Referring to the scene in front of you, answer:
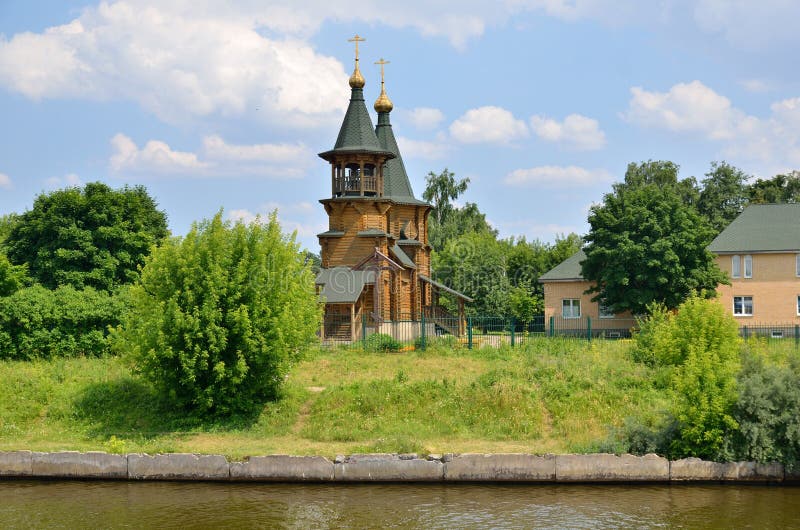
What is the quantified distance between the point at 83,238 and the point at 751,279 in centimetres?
3694

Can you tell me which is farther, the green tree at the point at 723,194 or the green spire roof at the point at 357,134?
the green tree at the point at 723,194

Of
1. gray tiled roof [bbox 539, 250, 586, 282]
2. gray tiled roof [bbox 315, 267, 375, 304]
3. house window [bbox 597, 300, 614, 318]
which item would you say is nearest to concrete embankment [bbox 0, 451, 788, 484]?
gray tiled roof [bbox 315, 267, 375, 304]

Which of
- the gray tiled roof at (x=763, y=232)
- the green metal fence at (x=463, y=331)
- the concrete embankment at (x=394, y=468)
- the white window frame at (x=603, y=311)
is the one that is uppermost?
the gray tiled roof at (x=763, y=232)

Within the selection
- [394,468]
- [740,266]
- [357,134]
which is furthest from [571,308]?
[394,468]

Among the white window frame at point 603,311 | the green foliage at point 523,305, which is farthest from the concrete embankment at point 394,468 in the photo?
the green foliage at point 523,305

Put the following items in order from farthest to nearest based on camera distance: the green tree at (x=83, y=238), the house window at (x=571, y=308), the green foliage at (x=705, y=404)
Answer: the house window at (x=571, y=308), the green tree at (x=83, y=238), the green foliage at (x=705, y=404)

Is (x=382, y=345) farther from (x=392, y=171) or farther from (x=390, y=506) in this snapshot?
(x=392, y=171)

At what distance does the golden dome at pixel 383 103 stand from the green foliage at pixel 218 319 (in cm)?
2752

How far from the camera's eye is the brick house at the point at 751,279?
45.7m

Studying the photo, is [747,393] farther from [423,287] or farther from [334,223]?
[423,287]

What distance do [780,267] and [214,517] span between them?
39.3 metres

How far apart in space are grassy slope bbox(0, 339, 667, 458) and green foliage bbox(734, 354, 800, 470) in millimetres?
3629

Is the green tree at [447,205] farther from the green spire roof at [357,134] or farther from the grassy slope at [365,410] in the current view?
the grassy slope at [365,410]

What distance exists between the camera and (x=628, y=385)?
2502 cm
